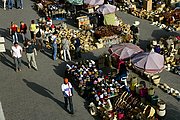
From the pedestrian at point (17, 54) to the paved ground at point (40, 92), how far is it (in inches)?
14.3

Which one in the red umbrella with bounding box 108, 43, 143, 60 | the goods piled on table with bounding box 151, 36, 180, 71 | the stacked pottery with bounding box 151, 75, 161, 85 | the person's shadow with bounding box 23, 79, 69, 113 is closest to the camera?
the person's shadow with bounding box 23, 79, 69, 113

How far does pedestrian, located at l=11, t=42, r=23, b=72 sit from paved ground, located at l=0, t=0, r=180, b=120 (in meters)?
0.36

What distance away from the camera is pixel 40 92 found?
57.2 feet

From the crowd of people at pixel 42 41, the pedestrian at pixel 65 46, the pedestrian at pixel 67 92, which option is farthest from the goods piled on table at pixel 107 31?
the pedestrian at pixel 67 92

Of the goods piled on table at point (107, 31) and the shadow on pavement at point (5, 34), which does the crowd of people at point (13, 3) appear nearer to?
the shadow on pavement at point (5, 34)

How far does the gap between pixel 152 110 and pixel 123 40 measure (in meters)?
8.13

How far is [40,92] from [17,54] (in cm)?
253

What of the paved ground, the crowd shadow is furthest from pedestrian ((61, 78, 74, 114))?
the crowd shadow

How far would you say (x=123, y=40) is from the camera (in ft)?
72.8

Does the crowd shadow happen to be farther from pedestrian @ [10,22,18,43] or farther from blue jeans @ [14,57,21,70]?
blue jeans @ [14,57,21,70]

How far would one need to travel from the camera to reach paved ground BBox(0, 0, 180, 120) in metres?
15.8

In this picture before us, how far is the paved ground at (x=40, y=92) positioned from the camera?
15789 millimetres

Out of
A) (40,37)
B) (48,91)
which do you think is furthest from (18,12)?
(48,91)

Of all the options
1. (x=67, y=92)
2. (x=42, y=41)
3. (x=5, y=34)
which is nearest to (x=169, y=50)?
(x=42, y=41)
